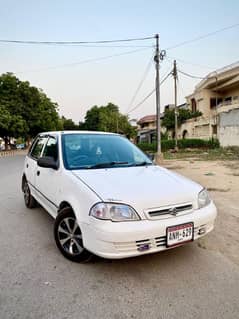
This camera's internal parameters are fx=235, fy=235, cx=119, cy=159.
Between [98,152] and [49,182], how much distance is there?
34.1 inches

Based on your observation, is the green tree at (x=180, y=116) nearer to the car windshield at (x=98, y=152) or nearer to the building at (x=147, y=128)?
the building at (x=147, y=128)

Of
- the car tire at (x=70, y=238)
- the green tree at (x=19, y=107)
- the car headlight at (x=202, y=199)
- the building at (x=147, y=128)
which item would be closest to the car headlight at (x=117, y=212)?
the car tire at (x=70, y=238)

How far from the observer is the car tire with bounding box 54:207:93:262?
8.86 ft

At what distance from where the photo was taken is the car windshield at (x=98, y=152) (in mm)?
3318

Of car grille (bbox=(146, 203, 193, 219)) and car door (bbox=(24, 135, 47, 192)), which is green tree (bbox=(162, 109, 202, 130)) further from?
car grille (bbox=(146, 203, 193, 219))

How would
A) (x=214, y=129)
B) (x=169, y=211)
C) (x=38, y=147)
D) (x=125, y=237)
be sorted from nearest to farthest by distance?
(x=125, y=237) < (x=169, y=211) < (x=38, y=147) < (x=214, y=129)

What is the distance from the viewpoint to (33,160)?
465 centimetres

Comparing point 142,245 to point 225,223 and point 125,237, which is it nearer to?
point 125,237

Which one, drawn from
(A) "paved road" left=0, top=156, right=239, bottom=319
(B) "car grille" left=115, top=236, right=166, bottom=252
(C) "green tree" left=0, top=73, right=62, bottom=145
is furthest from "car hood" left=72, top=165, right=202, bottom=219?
(C) "green tree" left=0, top=73, right=62, bottom=145

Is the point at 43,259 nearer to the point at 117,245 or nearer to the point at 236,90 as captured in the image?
the point at 117,245

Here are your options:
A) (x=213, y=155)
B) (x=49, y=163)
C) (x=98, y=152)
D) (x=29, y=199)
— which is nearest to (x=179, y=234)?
(x=98, y=152)

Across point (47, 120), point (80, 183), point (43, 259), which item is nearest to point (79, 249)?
point (43, 259)

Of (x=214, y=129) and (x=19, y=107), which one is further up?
(x=19, y=107)

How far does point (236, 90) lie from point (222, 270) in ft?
101
